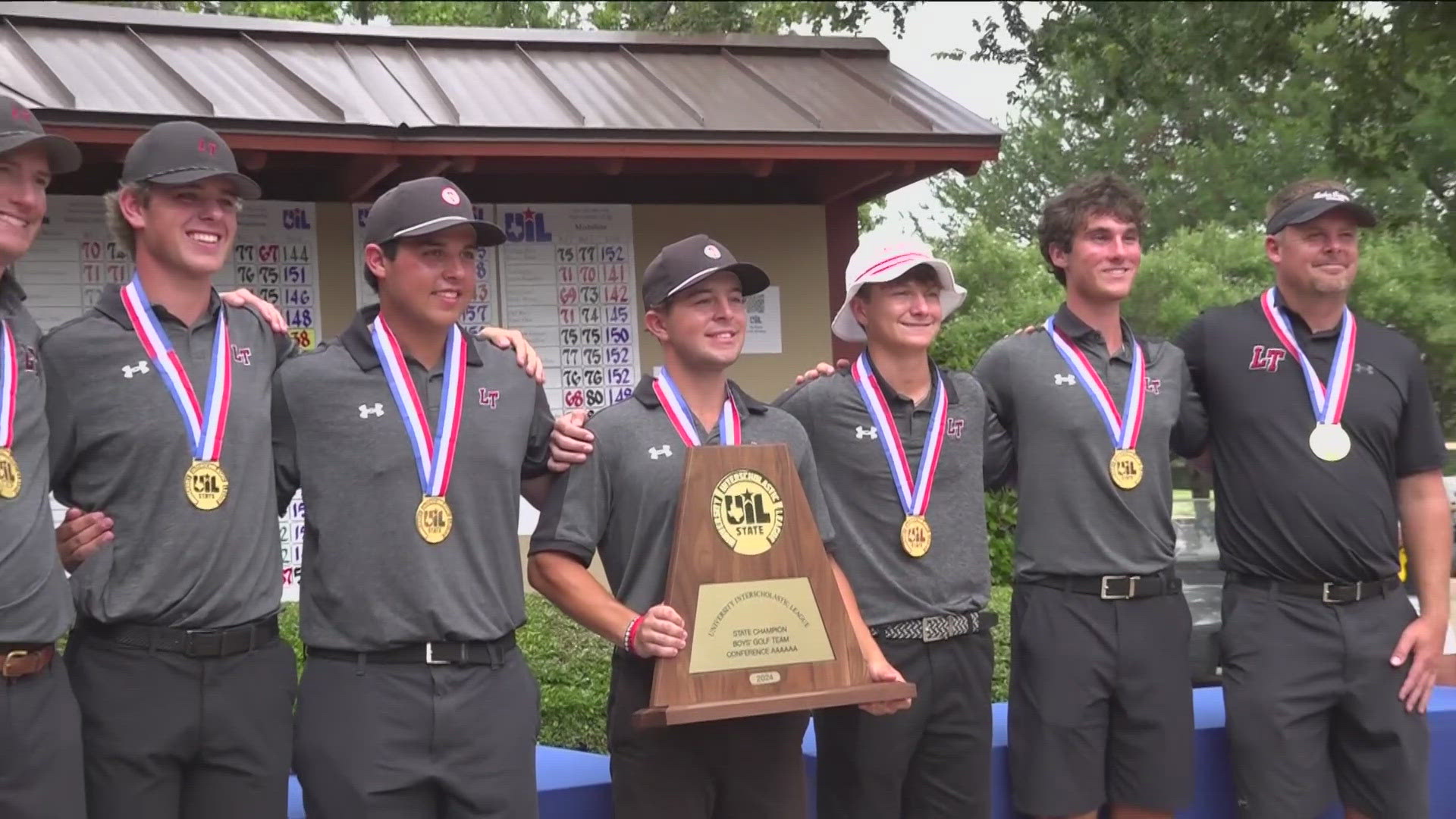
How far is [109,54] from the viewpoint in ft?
26.9

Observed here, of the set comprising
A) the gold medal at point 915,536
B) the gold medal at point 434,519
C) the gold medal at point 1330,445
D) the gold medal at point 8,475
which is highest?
the gold medal at point 8,475

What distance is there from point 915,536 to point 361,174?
470 centimetres

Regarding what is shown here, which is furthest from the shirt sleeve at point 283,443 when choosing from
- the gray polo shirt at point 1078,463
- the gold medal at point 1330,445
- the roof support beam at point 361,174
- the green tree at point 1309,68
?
the roof support beam at point 361,174

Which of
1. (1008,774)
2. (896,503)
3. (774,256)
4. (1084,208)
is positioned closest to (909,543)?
(896,503)

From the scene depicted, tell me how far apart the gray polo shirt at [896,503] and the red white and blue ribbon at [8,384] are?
2259 millimetres

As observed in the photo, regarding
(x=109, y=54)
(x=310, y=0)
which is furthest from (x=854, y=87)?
(x=310, y=0)

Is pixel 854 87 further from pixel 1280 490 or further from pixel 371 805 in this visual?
pixel 371 805

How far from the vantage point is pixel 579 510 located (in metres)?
4.31

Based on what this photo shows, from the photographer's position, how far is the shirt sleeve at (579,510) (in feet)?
14.0

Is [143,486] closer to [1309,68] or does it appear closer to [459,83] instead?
[1309,68]

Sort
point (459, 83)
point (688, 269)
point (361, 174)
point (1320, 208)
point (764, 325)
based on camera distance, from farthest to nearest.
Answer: point (764, 325) < point (459, 83) < point (361, 174) < point (1320, 208) < point (688, 269)

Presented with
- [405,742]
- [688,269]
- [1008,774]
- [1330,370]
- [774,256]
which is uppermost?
[774,256]

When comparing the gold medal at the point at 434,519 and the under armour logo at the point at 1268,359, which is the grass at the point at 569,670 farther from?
the gold medal at the point at 434,519

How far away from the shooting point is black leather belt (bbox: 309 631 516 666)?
156 inches
